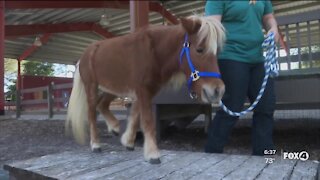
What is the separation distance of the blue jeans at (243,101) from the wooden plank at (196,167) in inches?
9.5

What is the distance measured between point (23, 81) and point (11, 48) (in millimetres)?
3059

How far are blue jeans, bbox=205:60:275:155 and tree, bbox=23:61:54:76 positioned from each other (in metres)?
Answer: 33.1

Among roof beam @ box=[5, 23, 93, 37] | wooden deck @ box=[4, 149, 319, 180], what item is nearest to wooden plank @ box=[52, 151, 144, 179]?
wooden deck @ box=[4, 149, 319, 180]

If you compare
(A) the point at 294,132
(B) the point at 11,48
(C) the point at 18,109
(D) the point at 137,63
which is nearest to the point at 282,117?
(A) the point at 294,132

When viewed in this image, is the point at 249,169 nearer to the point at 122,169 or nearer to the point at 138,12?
the point at 122,169

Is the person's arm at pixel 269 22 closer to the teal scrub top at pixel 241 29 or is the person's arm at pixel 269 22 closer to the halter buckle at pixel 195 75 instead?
the teal scrub top at pixel 241 29

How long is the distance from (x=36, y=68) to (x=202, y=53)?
3599cm

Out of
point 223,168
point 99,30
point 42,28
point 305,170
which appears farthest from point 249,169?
point 99,30

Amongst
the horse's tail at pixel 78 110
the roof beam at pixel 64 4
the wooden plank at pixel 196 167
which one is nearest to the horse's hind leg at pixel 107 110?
the horse's tail at pixel 78 110

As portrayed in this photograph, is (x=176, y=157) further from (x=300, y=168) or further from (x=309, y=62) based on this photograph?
(x=309, y=62)

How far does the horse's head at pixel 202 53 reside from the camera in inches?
91.1

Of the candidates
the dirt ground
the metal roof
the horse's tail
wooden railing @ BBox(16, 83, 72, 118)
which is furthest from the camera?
the metal roof

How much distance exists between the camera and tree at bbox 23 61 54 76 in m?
35.0

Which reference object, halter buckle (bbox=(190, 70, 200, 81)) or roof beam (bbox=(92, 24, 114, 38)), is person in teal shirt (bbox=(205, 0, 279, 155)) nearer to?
halter buckle (bbox=(190, 70, 200, 81))
